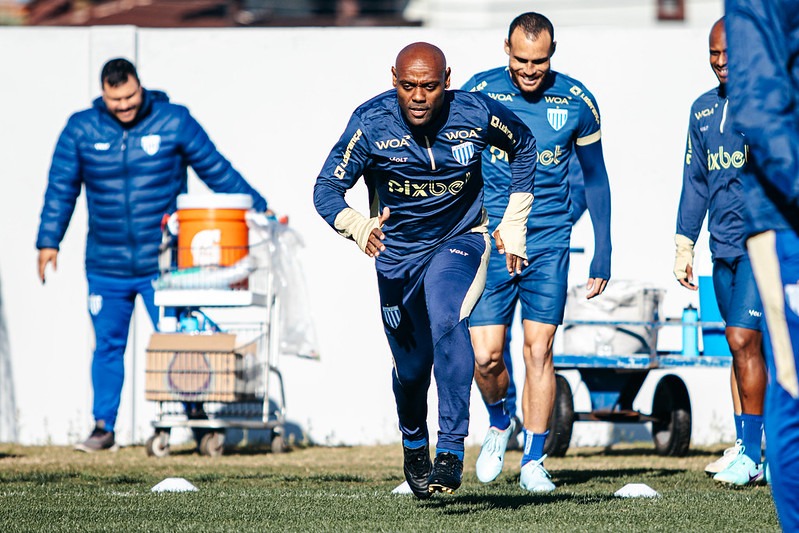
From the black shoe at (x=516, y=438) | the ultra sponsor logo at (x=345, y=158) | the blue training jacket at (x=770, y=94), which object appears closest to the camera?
the blue training jacket at (x=770, y=94)

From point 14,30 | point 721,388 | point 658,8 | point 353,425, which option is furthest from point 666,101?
point 658,8

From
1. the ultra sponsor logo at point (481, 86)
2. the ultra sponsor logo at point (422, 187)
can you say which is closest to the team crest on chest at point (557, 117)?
the ultra sponsor logo at point (481, 86)

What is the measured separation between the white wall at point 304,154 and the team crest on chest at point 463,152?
15.6ft

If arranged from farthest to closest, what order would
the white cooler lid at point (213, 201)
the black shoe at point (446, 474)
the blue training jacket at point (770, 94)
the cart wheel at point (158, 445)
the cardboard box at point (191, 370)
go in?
the cart wheel at point (158, 445) < the cardboard box at point (191, 370) < the white cooler lid at point (213, 201) < the black shoe at point (446, 474) < the blue training jacket at point (770, 94)

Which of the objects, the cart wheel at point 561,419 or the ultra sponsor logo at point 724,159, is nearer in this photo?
the ultra sponsor logo at point 724,159

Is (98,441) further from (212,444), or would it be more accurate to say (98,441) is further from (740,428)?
(740,428)

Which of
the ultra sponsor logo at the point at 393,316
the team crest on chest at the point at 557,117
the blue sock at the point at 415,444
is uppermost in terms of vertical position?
the team crest on chest at the point at 557,117

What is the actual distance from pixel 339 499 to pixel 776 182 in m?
3.84

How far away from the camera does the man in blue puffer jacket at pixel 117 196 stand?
32.3 ft

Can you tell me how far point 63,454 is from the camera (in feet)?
32.8

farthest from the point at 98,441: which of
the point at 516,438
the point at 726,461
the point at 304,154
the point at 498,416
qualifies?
the point at 726,461

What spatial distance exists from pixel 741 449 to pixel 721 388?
11.4 ft

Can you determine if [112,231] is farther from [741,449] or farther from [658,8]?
[658,8]

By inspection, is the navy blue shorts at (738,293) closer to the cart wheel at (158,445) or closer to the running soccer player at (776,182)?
the running soccer player at (776,182)
